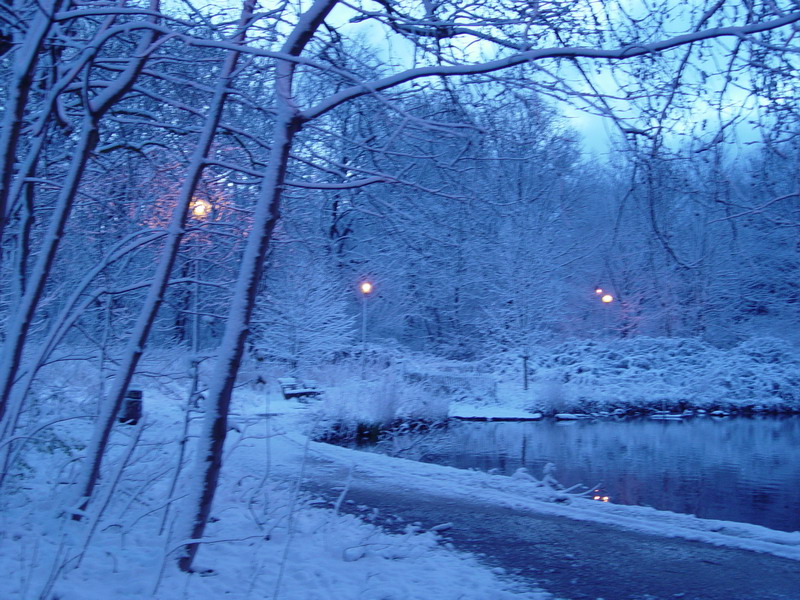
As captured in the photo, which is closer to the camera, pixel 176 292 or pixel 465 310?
pixel 176 292

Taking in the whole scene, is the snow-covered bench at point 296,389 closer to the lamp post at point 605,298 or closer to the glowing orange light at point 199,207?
the glowing orange light at point 199,207

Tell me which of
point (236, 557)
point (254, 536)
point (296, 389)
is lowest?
point (236, 557)

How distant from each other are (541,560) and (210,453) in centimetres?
297

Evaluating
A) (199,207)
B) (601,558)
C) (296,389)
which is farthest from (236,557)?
(296,389)

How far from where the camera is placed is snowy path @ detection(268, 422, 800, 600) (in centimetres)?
583

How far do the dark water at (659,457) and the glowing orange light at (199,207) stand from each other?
727 cm

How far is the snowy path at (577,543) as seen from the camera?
583 cm

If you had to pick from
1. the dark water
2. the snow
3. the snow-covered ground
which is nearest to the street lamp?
the snow-covered ground

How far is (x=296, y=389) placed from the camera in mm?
19812

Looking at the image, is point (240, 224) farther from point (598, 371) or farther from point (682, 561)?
point (598, 371)

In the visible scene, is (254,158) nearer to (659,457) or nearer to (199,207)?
(199,207)

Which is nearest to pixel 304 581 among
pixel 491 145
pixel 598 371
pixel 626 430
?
pixel 491 145

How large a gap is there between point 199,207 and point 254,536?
3.79 m

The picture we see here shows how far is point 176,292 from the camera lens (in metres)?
12.8
